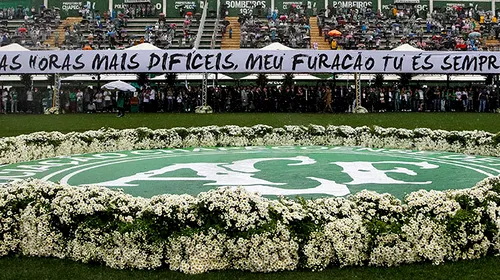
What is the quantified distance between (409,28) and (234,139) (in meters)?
35.4

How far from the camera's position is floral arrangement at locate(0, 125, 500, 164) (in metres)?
13.8

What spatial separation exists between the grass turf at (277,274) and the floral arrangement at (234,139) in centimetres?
809

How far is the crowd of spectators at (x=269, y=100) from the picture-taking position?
32.0 metres

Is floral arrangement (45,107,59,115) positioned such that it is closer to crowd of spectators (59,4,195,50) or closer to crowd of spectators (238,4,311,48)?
crowd of spectators (59,4,195,50)

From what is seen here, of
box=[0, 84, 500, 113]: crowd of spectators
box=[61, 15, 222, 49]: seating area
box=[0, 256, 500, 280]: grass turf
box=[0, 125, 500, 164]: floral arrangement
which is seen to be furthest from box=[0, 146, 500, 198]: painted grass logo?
box=[61, 15, 222, 49]: seating area

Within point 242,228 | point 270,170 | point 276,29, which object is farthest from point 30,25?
A: point 242,228

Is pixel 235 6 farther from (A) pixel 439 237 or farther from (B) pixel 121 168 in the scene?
(A) pixel 439 237

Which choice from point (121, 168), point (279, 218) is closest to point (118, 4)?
point (121, 168)

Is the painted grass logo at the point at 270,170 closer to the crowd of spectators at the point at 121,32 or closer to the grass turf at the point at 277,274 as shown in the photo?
the grass turf at the point at 277,274

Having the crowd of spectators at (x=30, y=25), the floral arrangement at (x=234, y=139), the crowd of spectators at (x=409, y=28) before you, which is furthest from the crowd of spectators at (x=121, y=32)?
the floral arrangement at (x=234, y=139)

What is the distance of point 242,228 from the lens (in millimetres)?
5500

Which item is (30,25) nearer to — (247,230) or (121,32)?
(121,32)

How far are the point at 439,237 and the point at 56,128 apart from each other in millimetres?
17552

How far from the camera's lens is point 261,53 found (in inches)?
1153
